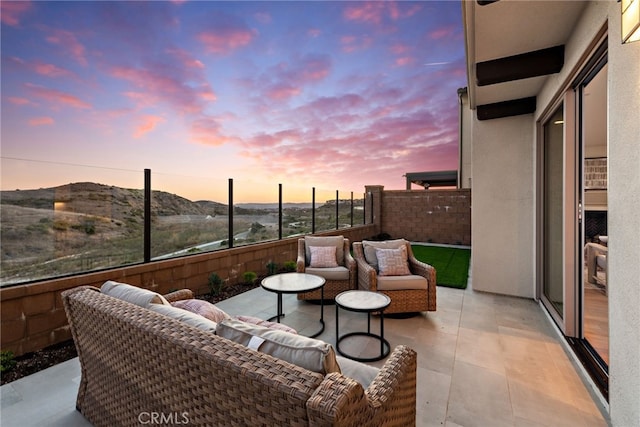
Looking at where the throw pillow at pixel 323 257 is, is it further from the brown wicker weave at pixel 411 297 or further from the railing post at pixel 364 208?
the railing post at pixel 364 208

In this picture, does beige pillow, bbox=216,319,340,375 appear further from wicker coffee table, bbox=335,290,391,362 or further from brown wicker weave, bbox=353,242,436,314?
brown wicker weave, bbox=353,242,436,314

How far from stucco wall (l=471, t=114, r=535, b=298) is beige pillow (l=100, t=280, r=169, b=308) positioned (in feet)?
15.3

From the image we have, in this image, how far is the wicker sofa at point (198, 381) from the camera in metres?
0.81

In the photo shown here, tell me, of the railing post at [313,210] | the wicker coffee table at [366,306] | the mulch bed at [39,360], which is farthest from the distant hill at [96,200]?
the railing post at [313,210]

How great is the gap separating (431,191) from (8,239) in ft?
33.6

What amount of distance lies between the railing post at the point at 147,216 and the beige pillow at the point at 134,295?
199 cm

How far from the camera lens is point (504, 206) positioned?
14.0 feet

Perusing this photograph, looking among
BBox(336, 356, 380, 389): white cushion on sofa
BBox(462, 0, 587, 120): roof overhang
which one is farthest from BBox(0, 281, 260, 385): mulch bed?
BBox(462, 0, 587, 120): roof overhang

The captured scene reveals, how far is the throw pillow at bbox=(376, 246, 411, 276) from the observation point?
143 inches

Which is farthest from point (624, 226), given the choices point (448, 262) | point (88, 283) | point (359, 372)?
point (448, 262)

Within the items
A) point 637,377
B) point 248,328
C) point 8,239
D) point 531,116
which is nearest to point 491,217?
point 531,116

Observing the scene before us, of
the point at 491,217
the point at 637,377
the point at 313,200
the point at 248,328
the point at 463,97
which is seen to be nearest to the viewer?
the point at 248,328

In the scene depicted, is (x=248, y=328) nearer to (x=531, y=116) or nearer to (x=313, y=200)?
(x=531, y=116)

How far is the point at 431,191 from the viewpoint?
387 inches
